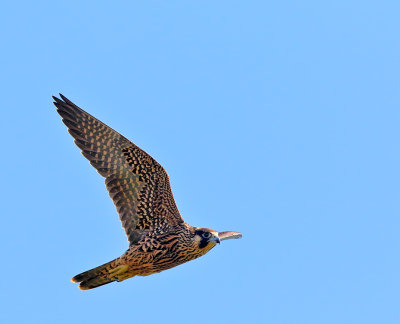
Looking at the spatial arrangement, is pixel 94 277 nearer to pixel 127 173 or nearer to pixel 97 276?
pixel 97 276

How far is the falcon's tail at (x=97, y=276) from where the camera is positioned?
1088 centimetres

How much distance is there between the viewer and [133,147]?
1132 cm

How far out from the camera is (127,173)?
11461 mm

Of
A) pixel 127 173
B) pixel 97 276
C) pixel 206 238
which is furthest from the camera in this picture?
pixel 127 173

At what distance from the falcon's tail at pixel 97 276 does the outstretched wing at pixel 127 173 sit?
0.71 m

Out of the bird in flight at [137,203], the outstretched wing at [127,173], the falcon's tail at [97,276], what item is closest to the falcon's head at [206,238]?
the bird in flight at [137,203]

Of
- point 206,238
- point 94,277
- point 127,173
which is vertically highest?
point 127,173

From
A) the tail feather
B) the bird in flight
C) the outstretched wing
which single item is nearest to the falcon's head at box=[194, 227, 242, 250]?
the bird in flight

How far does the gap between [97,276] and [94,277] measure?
0.06m

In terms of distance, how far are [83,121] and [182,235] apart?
274cm

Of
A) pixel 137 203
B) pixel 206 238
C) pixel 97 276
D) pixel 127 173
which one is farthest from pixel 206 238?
pixel 97 276

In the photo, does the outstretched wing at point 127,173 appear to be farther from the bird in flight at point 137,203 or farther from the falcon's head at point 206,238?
the falcon's head at point 206,238

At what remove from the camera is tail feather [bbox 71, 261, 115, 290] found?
10875 mm

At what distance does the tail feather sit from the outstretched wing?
0.79 m
